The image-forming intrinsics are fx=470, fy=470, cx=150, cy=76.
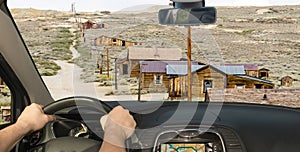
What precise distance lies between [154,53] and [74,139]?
713 millimetres

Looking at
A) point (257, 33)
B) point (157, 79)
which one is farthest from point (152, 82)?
point (257, 33)

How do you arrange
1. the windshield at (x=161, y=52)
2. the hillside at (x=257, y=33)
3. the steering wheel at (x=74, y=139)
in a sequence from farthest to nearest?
1. the hillside at (x=257, y=33)
2. the windshield at (x=161, y=52)
3. the steering wheel at (x=74, y=139)

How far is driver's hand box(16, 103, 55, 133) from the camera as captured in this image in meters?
0.83

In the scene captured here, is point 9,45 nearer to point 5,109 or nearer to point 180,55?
point 5,109

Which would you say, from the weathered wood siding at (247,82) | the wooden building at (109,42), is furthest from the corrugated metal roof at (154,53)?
the weathered wood siding at (247,82)

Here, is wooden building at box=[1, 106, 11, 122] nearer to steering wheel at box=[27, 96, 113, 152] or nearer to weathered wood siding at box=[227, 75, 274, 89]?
steering wheel at box=[27, 96, 113, 152]

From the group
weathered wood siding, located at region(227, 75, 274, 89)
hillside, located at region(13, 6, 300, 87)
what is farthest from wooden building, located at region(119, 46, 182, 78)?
weathered wood siding, located at region(227, 75, 274, 89)

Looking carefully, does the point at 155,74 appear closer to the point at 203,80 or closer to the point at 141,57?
the point at 141,57

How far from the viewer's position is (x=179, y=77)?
1988mm

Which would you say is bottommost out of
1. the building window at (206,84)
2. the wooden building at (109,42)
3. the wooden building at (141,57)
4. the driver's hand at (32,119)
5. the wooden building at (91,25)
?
the building window at (206,84)

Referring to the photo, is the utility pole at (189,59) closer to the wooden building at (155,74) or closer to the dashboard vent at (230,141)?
the wooden building at (155,74)

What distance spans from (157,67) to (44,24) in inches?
46.9

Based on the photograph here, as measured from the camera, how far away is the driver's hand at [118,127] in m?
0.78

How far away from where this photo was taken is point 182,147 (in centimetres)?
107
